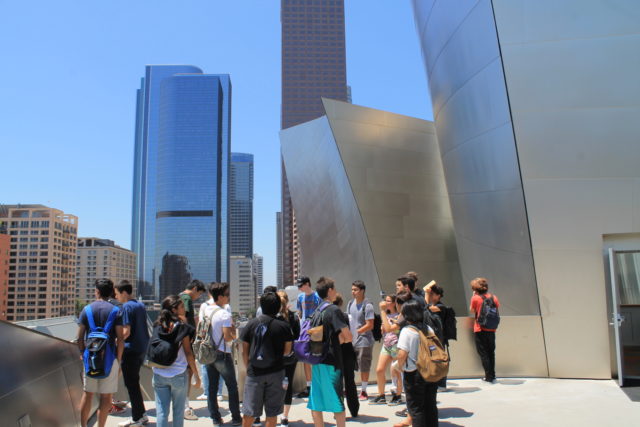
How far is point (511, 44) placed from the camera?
8508 mm

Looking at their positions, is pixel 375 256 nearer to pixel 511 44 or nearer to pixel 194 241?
pixel 511 44

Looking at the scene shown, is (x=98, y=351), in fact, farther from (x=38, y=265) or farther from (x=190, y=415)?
(x=38, y=265)

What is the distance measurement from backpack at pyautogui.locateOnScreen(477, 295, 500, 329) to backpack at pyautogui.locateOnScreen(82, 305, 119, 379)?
199 inches

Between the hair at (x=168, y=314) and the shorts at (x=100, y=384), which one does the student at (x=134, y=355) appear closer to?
the shorts at (x=100, y=384)

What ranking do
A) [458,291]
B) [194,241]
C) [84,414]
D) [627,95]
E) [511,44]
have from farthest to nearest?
[194,241], [458,291], [511,44], [627,95], [84,414]

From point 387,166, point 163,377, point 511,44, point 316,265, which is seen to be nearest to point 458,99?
point 511,44

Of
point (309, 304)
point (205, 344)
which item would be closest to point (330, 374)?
point (205, 344)

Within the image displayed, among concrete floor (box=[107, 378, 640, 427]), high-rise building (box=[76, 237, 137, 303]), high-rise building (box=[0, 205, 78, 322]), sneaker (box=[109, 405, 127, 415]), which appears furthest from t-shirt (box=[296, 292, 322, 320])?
high-rise building (box=[76, 237, 137, 303])

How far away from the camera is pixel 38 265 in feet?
435

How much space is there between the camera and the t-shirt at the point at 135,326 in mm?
5500

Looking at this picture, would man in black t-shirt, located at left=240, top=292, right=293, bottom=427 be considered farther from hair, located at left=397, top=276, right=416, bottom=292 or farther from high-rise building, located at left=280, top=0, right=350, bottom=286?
high-rise building, located at left=280, top=0, right=350, bottom=286

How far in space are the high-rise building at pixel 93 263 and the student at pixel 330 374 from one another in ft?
574

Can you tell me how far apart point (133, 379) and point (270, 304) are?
88.9 inches

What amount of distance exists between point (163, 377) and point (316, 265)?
1403 cm
